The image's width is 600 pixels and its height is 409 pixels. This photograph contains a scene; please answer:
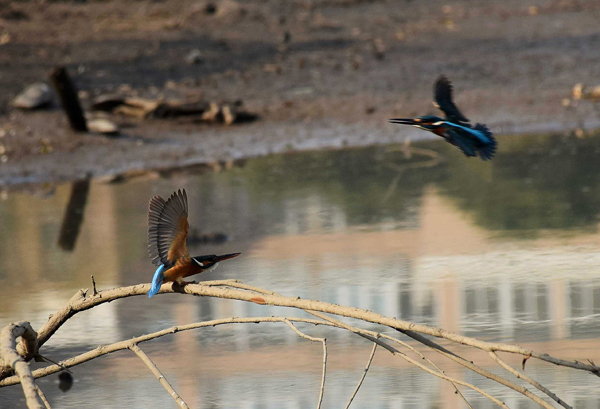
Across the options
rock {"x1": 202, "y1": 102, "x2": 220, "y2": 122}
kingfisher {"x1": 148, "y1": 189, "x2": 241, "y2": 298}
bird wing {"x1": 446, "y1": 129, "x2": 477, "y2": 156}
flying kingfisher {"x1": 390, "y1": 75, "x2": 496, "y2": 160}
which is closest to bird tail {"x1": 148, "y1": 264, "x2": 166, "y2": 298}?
kingfisher {"x1": 148, "y1": 189, "x2": 241, "y2": 298}

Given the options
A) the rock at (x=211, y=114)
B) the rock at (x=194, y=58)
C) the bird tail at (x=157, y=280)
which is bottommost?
the bird tail at (x=157, y=280)

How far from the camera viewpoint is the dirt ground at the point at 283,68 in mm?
9102

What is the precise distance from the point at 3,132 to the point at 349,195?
13.6ft

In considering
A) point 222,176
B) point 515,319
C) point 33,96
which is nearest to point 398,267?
point 515,319

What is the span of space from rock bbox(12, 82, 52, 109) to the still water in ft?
7.52

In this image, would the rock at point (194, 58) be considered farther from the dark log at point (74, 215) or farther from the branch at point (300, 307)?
the branch at point (300, 307)

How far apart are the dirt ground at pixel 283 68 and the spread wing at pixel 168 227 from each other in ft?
20.4

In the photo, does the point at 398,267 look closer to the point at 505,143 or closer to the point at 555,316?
the point at 555,316

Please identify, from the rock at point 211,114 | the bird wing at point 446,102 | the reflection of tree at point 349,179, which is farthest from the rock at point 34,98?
the bird wing at point 446,102

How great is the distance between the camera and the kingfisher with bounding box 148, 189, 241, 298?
7.72ft

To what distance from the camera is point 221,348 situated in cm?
431

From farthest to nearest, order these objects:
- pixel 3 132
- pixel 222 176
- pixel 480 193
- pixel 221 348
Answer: pixel 3 132, pixel 222 176, pixel 480 193, pixel 221 348

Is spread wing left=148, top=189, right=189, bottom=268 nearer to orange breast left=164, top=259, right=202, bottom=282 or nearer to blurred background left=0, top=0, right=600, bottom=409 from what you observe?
orange breast left=164, top=259, right=202, bottom=282

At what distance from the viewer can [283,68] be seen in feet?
37.9
